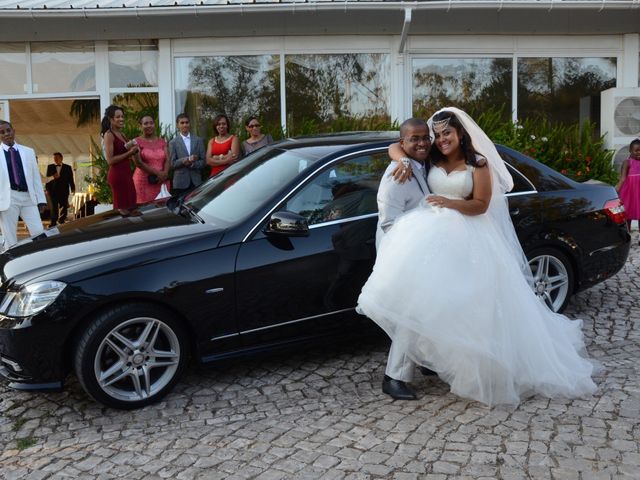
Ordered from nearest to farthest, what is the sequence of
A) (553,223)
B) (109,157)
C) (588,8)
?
(553,223) < (109,157) < (588,8)

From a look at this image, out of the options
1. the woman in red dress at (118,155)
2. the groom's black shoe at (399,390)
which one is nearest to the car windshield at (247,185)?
the groom's black shoe at (399,390)

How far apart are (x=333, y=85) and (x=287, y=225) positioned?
795 centimetres

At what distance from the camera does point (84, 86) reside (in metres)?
11.9

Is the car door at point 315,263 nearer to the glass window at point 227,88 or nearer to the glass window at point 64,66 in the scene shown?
the glass window at point 227,88

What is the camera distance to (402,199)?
435cm

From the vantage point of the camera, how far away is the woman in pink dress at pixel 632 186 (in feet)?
31.3

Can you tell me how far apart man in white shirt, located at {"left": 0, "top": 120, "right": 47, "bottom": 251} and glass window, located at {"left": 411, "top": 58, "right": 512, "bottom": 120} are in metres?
6.90

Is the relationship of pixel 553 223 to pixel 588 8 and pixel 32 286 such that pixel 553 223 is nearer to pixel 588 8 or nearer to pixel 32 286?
pixel 32 286

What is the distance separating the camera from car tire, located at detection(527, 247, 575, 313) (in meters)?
5.51

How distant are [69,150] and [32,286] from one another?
14.1 m

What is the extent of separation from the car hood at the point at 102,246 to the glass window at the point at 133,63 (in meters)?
7.42

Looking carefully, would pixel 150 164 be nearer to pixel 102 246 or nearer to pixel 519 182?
pixel 102 246

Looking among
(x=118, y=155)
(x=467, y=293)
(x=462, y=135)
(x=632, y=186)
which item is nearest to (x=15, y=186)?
(x=118, y=155)

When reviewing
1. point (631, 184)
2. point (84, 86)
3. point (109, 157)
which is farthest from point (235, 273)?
point (84, 86)
